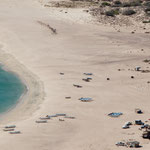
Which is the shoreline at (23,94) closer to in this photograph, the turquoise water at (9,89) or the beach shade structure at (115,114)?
the turquoise water at (9,89)

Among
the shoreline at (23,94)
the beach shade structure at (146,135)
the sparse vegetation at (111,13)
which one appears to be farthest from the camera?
the sparse vegetation at (111,13)

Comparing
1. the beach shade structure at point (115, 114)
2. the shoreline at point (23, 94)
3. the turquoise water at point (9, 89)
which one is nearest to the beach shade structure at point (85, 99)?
the shoreline at point (23, 94)

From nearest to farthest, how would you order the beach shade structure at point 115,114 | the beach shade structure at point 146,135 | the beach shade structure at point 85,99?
the beach shade structure at point 146,135 < the beach shade structure at point 115,114 < the beach shade structure at point 85,99

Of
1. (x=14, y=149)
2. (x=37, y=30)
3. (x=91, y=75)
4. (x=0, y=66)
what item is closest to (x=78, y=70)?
(x=91, y=75)

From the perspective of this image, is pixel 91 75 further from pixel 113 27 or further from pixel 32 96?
pixel 113 27

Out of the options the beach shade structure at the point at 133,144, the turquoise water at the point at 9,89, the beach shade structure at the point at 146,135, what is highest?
the beach shade structure at the point at 146,135

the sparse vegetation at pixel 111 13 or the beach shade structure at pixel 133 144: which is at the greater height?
the sparse vegetation at pixel 111 13

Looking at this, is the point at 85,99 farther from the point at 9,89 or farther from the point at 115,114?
the point at 9,89
